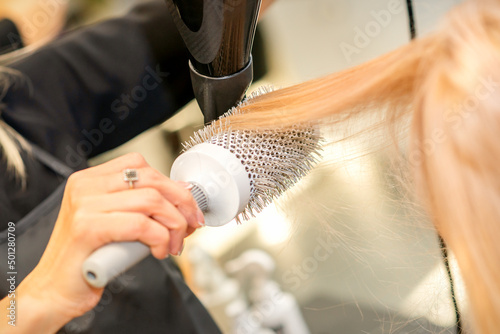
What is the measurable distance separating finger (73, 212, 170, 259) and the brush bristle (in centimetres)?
10

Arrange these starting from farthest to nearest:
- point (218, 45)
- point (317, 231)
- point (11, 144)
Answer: point (317, 231) → point (11, 144) → point (218, 45)

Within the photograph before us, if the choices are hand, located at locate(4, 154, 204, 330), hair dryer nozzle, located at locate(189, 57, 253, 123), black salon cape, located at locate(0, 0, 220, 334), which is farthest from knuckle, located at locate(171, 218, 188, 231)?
black salon cape, located at locate(0, 0, 220, 334)

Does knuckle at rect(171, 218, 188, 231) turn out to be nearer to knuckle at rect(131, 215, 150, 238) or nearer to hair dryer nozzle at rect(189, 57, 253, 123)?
knuckle at rect(131, 215, 150, 238)

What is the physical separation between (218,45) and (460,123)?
218 mm

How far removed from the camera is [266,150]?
0.43 meters

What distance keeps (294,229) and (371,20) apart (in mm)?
373

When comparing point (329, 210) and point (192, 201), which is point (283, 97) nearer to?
point (192, 201)

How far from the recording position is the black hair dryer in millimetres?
387

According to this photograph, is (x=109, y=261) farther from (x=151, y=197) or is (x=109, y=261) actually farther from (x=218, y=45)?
(x=218, y=45)

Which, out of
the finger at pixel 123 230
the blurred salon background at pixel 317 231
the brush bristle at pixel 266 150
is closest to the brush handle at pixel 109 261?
the finger at pixel 123 230

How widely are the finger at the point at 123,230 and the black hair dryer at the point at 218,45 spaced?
154 mm

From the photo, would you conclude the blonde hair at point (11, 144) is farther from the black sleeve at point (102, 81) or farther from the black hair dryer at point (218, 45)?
the black hair dryer at point (218, 45)

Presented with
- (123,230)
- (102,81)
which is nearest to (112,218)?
(123,230)

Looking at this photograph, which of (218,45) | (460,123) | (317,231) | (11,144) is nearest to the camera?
(460,123)
